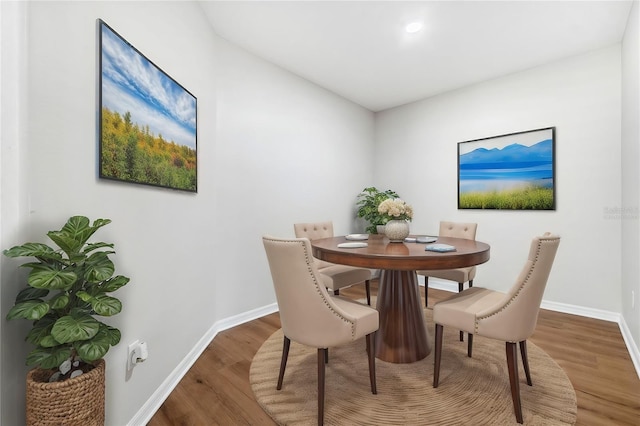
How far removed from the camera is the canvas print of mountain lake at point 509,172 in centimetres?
319

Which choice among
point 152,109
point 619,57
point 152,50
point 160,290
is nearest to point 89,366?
point 160,290

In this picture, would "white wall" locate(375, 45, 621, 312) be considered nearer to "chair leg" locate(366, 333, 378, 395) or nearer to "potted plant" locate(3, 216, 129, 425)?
"chair leg" locate(366, 333, 378, 395)

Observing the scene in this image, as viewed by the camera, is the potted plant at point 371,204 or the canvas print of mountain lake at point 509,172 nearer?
the canvas print of mountain lake at point 509,172

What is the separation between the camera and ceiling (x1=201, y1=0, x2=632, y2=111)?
2279 mm

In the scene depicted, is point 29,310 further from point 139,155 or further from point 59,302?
point 139,155

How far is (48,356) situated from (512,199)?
4115 mm

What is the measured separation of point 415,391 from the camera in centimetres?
172

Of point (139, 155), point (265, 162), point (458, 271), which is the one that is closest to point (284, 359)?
point (139, 155)

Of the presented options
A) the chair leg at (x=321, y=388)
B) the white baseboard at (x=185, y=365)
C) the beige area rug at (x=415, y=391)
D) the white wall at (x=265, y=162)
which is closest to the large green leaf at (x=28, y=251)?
the white baseboard at (x=185, y=365)

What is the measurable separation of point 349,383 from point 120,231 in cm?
161

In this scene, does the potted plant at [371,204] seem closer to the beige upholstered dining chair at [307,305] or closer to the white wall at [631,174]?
the white wall at [631,174]

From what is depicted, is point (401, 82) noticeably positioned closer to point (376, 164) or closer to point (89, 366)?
point (376, 164)

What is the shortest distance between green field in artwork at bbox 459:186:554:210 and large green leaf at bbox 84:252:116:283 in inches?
154

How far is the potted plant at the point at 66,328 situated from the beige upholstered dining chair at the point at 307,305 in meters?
0.73
